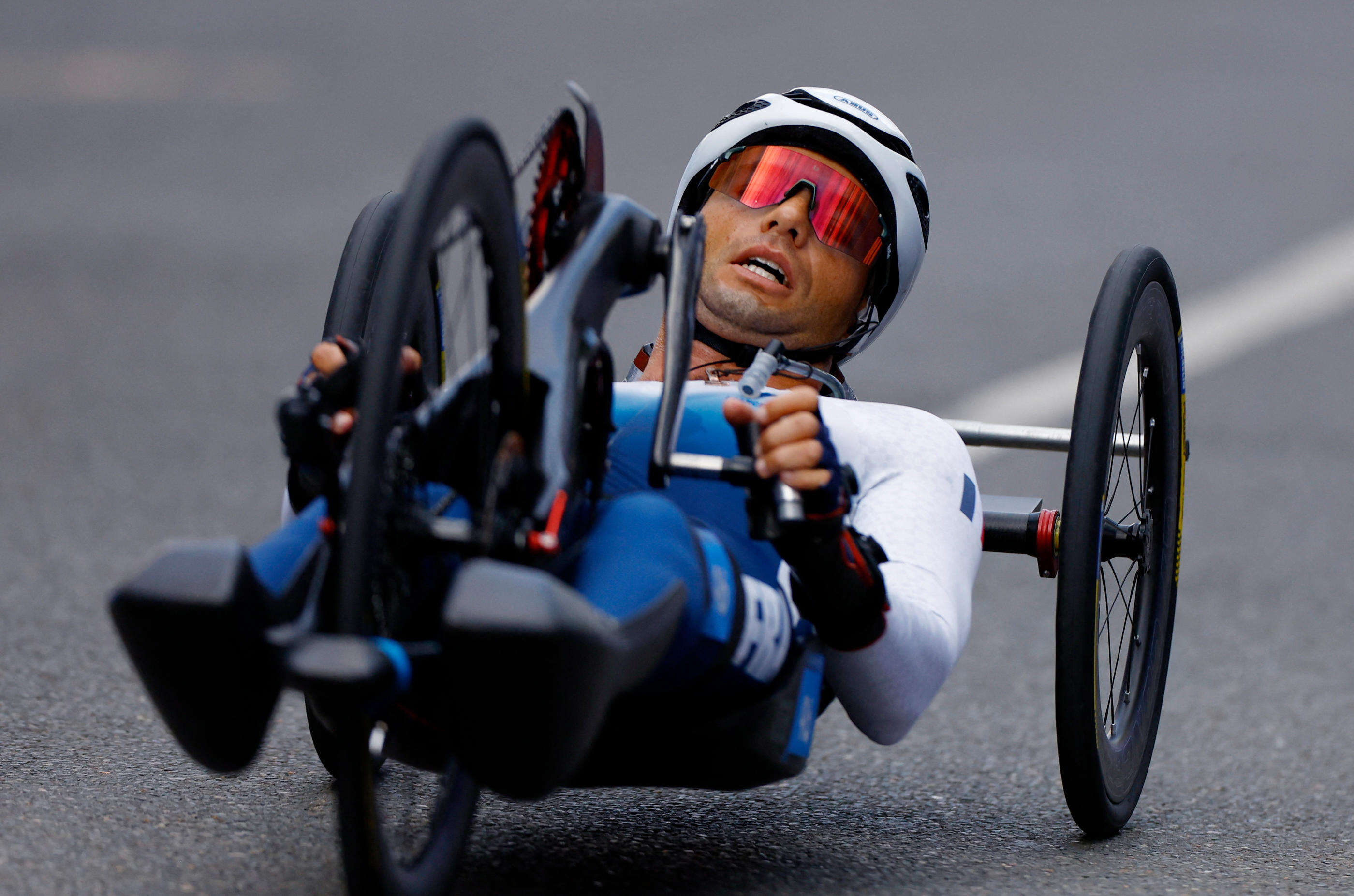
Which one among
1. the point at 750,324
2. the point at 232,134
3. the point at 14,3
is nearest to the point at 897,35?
the point at 232,134

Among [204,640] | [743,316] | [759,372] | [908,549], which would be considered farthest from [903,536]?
[204,640]

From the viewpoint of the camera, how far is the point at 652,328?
923 cm

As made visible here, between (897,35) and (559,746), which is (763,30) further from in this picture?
(559,746)

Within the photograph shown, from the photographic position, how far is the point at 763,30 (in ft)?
49.8

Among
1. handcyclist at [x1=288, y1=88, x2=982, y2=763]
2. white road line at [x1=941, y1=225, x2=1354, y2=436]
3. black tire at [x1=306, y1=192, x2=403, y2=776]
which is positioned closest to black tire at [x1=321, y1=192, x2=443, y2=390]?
black tire at [x1=306, y1=192, x2=403, y2=776]

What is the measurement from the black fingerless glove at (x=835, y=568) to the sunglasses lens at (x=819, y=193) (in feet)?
3.07

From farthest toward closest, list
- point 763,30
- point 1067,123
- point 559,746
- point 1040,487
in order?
point 763,30 → point 1067,123 → point 1040,487 → point 559,746

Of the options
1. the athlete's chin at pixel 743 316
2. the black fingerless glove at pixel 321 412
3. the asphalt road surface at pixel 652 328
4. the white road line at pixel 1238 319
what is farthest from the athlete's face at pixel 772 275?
the white road line at pixel 1238 319

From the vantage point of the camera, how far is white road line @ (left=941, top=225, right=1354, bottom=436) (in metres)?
8.38

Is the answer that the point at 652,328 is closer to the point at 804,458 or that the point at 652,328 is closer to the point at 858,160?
the point at 858,160

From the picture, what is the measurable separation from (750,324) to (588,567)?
4.24ft

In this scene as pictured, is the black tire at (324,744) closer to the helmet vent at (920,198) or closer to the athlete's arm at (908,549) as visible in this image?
the athlete's arm at (908,549)

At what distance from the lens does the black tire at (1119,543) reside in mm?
2908

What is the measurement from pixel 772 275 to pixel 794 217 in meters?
0.12
